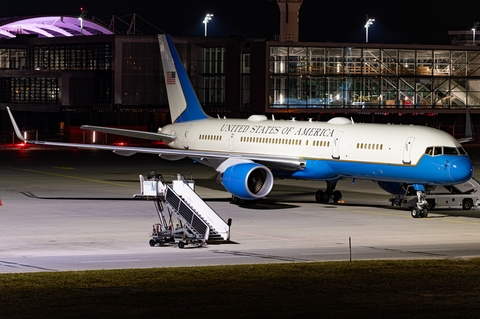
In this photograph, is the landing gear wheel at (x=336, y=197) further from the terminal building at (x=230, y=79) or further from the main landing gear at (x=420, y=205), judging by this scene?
the terminal building at (x=230, y=79)

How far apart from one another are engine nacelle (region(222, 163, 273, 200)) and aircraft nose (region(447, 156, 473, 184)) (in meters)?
7.55

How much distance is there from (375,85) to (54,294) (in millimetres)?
89800

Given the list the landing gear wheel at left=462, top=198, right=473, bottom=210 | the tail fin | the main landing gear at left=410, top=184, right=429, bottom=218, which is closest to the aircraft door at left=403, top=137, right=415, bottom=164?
the main landing gear at left=410, top=184, right=429, bottom=218

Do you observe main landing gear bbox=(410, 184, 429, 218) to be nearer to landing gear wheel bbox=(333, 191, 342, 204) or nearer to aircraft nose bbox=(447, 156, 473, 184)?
aircraft nose bbox=(447, 156, 473, 184)

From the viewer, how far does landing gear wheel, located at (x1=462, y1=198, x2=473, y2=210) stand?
4069cm

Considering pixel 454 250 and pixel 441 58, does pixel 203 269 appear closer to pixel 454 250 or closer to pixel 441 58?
pixel 454 250

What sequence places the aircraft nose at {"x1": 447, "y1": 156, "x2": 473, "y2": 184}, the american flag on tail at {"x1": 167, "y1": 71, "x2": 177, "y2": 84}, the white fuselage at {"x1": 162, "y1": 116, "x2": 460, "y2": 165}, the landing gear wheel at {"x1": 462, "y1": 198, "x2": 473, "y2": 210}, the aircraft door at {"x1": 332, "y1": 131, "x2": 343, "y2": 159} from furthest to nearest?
1. the american flag on tail at {"x1": 167, "y1": 71, "x2": 177, "y2": 84}
2. the landing gear wheel at {"x1": 462, "y1": 198, "x2": 473, "y2": 210}
3. the aircraft door at {"x1": 332, "y1": 131, "x2": 343, "y2": 159}
4. the white fuselage at {"x1": 162, "y1": 116, "x2": 460, "y2": 165}
5. the aircraft nose at {"x1": 447, "y1": 156, "x2": 473, "y2": 184}

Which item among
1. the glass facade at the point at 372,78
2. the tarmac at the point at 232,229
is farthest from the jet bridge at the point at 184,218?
the glass facade at the point at 372,78

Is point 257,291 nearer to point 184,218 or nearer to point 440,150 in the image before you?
point 184,218

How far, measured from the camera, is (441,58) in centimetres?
10931

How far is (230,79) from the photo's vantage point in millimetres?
113875

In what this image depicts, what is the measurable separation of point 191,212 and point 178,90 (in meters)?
22.8

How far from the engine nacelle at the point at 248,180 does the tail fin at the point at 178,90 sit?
11150mm

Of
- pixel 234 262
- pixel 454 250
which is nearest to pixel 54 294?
pixel 234 262
